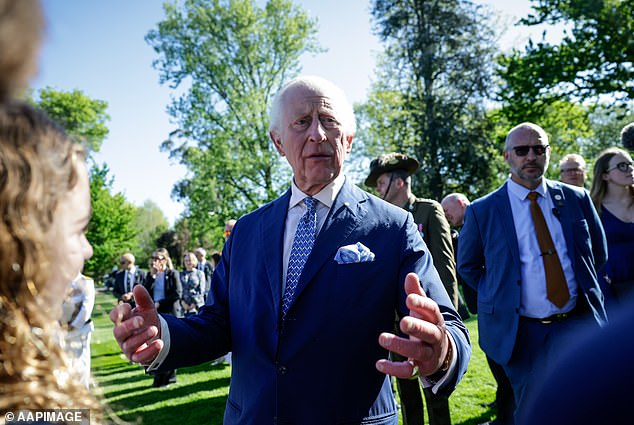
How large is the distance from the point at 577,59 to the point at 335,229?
1813 cm

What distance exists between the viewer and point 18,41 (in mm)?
958

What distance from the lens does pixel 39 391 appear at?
103cm

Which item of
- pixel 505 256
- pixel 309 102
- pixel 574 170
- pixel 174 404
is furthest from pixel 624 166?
pixel 174 404

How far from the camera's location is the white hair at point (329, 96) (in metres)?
2.74

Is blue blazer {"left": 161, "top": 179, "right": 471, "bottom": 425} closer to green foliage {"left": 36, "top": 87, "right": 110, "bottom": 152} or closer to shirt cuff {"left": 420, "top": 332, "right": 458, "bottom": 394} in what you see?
shirt cuff {"left": 420, "top": 332, "right": 458, "bottom": 394}

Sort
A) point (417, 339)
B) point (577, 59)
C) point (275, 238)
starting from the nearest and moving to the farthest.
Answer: point (417, 339), point (275, 238), point (577, 59)

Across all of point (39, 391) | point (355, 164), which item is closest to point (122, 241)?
point (355, 164)

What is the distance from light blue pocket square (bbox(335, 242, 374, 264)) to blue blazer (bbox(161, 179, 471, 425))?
30 mm

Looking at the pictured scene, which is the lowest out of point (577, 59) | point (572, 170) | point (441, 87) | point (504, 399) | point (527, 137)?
point (504, 399)

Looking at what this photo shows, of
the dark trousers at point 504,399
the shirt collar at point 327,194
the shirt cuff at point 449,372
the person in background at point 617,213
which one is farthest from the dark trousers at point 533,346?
the shirt collar at point 327,194

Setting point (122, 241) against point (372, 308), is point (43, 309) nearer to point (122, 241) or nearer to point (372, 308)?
point (372, 308)

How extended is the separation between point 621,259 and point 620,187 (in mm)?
790

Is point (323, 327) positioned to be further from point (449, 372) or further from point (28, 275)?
point (28, 275)

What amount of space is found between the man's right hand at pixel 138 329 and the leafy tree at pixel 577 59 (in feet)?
59.8
